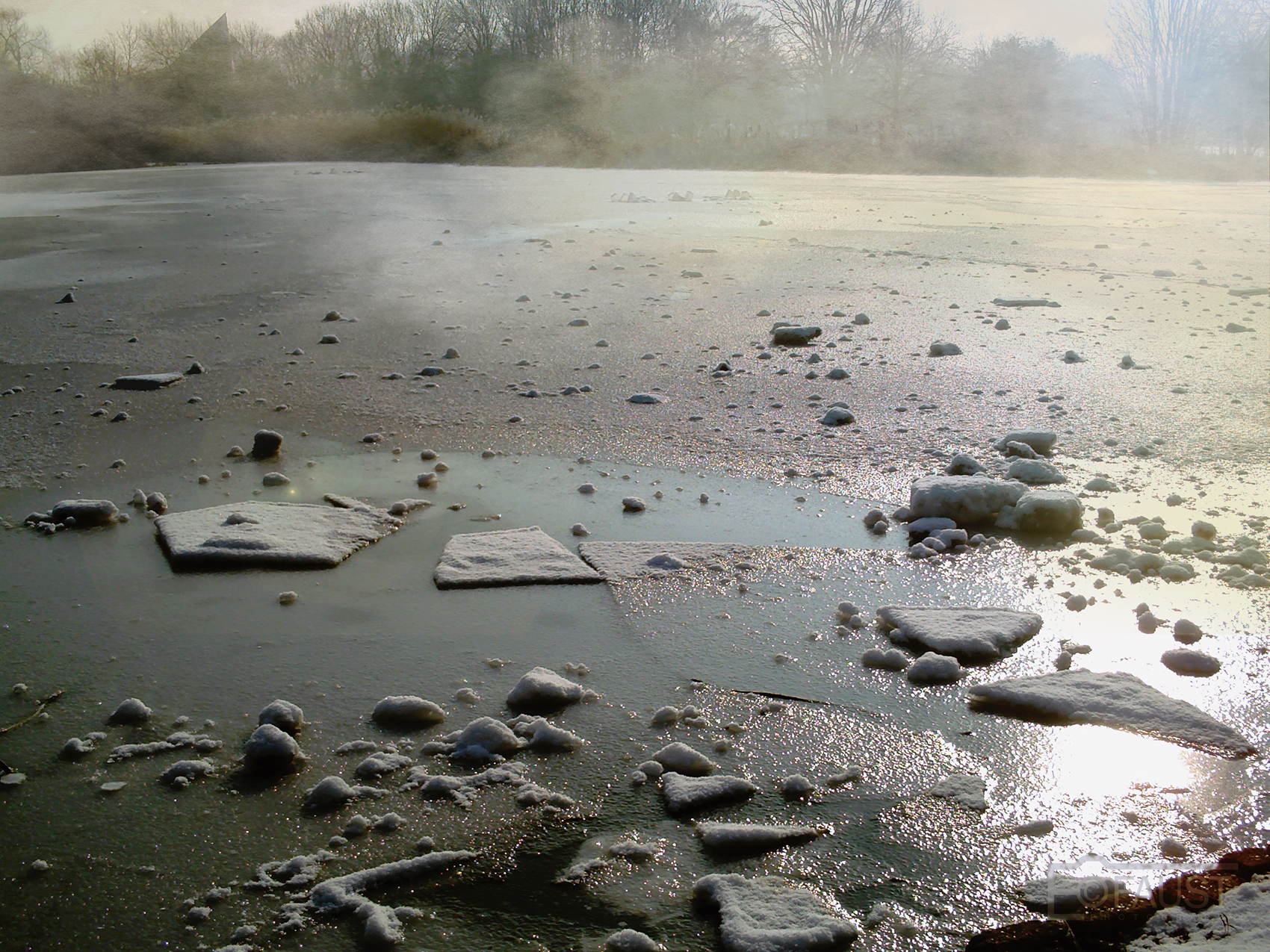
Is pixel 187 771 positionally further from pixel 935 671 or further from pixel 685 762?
pixel 935 671

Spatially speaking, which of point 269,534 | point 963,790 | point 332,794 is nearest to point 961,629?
point 963,790

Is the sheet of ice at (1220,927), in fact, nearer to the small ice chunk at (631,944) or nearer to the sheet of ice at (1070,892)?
the sheet of ice at (1070,892)

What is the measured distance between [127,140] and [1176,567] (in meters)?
24.8

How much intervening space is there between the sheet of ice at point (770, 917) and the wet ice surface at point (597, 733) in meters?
0.03

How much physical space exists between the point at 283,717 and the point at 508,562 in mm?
816

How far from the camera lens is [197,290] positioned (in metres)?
6.25

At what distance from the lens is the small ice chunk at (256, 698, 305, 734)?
5.67 ft

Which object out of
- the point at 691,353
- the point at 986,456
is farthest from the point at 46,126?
the point at 986,456

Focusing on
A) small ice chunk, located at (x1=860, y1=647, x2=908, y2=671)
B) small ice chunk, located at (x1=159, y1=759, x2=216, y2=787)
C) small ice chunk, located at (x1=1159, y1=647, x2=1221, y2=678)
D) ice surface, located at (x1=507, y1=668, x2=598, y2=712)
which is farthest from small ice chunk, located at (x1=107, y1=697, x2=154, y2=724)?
small ice chunk, located at (x1=1159, y1=647, x2=1221, y2=678)

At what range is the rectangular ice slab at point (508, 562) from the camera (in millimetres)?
2379

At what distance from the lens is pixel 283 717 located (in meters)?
1.73

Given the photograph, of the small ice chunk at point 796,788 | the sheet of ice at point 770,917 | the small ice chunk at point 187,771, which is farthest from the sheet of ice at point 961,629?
the small ice chunk at point 187,771

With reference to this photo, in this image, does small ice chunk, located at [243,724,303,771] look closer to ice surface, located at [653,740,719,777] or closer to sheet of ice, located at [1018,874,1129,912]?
ice surface, located at [653,740,719,777]

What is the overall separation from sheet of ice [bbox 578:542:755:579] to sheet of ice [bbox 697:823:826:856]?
987 mm
